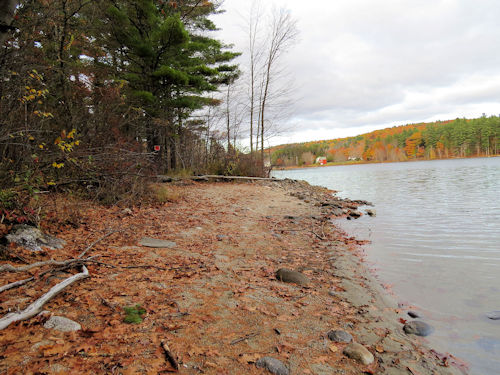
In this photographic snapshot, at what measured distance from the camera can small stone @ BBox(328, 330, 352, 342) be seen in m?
2.57

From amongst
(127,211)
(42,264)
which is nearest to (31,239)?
(42,264)

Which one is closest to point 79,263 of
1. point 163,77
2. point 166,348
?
point 166,348

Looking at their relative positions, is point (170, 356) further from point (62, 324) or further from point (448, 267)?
point (448, 267)

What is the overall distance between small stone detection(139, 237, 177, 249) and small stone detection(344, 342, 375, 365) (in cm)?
326

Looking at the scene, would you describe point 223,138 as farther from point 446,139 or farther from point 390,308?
point 446,139

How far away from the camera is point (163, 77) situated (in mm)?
13797

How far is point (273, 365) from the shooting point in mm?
2117

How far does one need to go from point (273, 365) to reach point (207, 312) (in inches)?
36.9

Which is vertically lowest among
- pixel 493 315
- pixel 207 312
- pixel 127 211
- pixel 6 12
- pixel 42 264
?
pixel 493 315

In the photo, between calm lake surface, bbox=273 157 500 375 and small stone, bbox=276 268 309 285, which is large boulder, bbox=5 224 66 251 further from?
calm lake surface, bbox=273 157 500 375

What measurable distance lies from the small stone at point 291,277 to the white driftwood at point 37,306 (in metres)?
2.52

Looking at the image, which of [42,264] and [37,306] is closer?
[37,306]

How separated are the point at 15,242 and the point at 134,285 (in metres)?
1.87

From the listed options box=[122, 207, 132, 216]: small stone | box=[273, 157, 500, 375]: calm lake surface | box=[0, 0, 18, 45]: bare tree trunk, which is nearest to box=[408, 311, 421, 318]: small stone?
box=[273, 157, 500, 375]: calm lake surface
